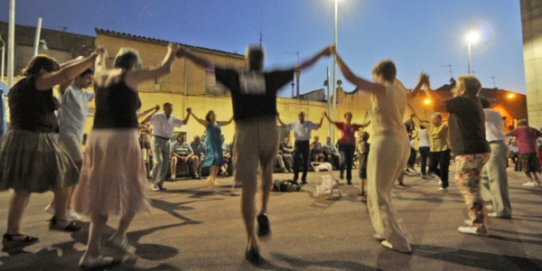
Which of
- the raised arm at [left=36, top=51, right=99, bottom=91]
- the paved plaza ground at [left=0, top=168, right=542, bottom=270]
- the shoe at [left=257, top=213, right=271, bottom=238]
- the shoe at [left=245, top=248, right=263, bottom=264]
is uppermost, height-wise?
the raised arm at [left=36, top=51, right=99, bottom=91]

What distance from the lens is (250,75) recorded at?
111 inches

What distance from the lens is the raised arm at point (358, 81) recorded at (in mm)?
3072

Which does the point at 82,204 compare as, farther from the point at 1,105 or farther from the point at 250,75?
the point at 1,105

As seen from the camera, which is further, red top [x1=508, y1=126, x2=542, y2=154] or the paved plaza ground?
red top [x1=508, y1=126, x2=542, y2=154]

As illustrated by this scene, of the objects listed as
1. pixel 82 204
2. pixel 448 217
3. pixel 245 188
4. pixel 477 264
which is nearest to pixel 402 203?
pixel 448 217

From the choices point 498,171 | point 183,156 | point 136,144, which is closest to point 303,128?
point 498,171

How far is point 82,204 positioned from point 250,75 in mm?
1722

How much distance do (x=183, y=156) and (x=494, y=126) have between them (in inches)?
388

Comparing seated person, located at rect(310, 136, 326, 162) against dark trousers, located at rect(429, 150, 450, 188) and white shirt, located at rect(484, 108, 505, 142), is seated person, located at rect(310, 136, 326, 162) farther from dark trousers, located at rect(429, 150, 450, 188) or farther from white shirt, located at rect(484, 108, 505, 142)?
white shirt, located at rect(484, 108, 505, 142)

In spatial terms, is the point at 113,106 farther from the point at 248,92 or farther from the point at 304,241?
the point at 304,241

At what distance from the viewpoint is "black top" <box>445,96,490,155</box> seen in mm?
3918

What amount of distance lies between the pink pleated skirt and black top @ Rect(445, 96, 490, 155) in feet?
12.1

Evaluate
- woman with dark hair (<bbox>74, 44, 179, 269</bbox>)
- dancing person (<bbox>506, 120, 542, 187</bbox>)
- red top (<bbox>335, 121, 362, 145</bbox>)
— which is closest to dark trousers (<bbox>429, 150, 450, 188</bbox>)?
red top (<bbox>335, 121, 362, 145</bbox>)

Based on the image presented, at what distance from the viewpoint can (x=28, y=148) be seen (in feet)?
10.5
